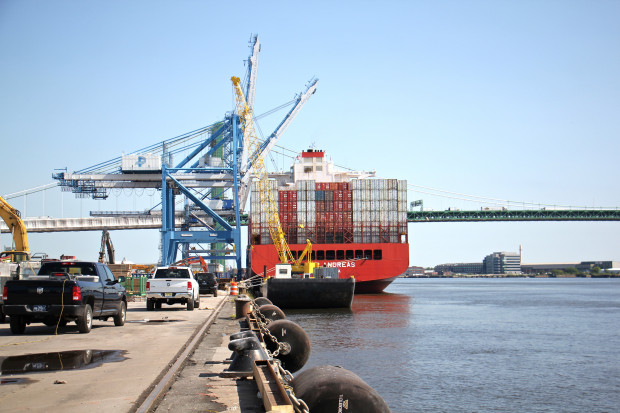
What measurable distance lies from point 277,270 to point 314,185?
1030 inches

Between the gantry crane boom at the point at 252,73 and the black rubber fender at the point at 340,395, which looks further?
the gantry crane boom at the point at 252,73

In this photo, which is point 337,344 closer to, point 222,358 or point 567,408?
point 567,408

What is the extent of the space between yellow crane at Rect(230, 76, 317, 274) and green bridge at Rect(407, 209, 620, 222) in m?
65.7

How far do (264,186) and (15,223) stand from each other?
4291 centimetres

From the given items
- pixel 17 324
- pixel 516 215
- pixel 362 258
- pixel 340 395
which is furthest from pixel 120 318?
pixel 516 215

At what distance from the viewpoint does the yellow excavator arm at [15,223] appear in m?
33.0

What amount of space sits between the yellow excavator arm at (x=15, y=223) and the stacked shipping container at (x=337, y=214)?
39467mm

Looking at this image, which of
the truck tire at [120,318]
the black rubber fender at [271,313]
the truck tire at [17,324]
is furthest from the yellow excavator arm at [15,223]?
the black rubber fender at [271,313]

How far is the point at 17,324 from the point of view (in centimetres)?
1689

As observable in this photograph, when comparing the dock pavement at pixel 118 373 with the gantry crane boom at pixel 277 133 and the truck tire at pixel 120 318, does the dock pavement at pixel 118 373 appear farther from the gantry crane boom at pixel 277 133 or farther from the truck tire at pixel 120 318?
the gantry crane boom at pixel 277 133

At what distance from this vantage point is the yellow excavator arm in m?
33.0

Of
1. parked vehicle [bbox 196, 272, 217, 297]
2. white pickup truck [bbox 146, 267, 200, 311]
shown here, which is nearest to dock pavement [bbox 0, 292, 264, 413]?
white pickup truck [bbox 146, 267, 200, 311]

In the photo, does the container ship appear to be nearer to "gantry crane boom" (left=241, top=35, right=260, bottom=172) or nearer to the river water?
"gantry crane boom" (left=241, top=35, right=260, bottom=172)

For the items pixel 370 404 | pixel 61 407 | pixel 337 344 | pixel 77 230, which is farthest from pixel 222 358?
pixel 77 230
